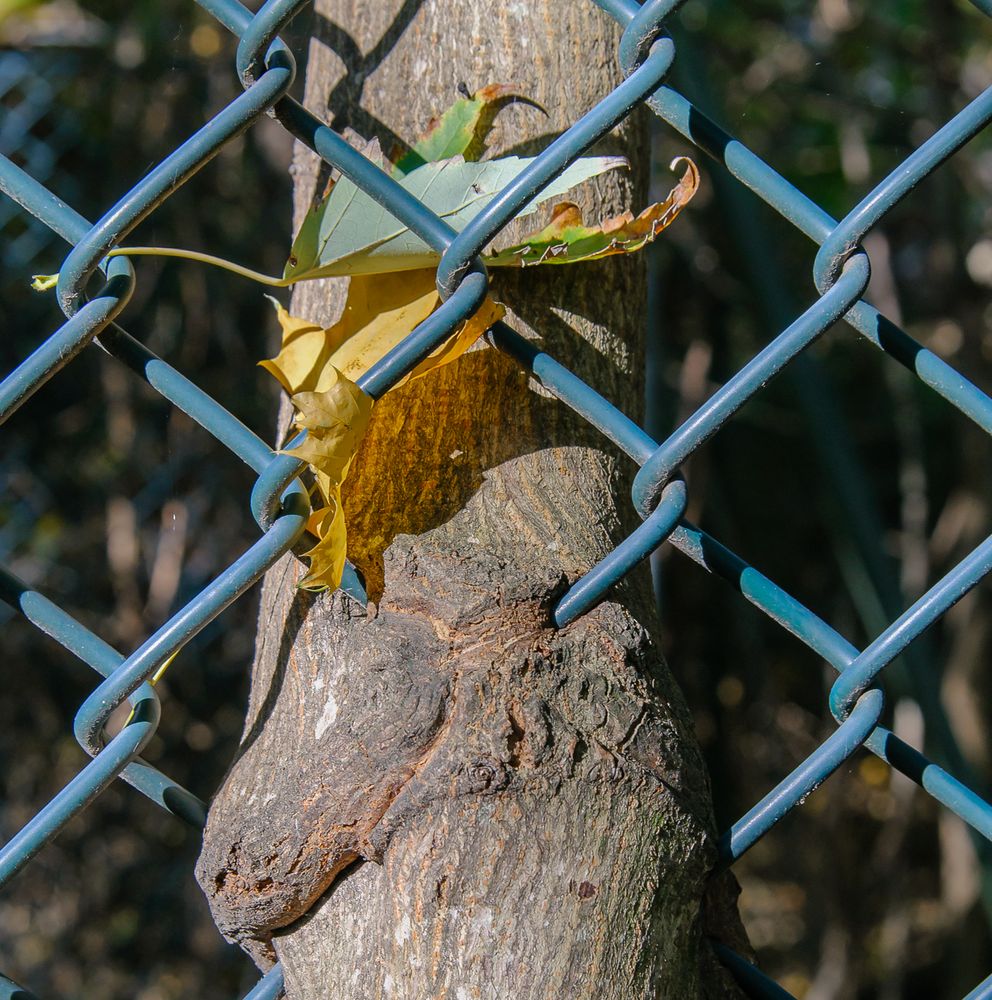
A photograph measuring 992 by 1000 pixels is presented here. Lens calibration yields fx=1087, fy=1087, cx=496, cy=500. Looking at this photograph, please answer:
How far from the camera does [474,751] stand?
44 centimetres

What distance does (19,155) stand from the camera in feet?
7.00

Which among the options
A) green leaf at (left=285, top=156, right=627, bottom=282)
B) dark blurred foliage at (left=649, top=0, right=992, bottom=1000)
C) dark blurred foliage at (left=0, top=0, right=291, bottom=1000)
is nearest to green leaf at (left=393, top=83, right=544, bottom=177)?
green leaf at (left=285, top=156, right=627, bottom=282)

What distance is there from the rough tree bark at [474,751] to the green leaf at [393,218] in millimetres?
55

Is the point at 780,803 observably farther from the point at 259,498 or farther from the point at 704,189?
the point at 704,189

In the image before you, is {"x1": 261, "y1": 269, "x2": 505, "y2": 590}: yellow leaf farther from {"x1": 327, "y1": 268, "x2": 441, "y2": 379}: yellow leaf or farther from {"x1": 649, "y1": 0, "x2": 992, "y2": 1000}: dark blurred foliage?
{"x1": 649, "y1": 0, "x2": 992, "y2": 1000}: dark blurred foliage

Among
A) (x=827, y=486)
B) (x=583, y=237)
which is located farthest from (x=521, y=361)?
(x=827, y=486)

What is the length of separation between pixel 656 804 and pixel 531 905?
7 centimetres

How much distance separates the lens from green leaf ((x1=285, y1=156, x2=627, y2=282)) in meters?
0.49

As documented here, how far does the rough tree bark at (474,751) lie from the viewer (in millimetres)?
432

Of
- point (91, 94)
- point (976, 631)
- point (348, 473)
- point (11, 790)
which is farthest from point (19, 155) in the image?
point (976, 631)

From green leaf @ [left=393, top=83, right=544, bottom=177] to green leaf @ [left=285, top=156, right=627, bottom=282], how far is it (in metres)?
0.03

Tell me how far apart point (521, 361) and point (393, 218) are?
86mm

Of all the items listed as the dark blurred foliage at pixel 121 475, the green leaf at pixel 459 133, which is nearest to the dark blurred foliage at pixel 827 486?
the dark blurred foliage at pixel 121 475

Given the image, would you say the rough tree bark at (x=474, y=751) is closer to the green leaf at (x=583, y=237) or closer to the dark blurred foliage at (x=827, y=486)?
the green leaf at (x=583, y=237)
